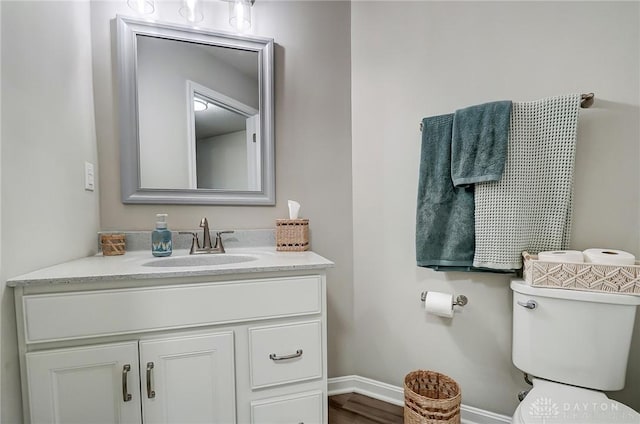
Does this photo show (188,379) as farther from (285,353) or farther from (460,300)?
(460,300)

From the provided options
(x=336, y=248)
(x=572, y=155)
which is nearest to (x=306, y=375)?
(x=336, y=248)

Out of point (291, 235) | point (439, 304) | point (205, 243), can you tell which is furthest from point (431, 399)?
point (205, 243)

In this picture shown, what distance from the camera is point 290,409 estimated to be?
3.31 ft

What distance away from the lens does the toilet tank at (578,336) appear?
0.89 m

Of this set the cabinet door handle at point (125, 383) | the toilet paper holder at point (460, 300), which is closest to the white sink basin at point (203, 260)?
the cabinet door handle at point (125, 383)

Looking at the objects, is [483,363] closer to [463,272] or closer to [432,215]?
[463,272]

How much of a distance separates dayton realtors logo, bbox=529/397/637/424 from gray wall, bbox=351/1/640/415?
0.37m

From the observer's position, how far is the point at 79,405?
815 millimetres

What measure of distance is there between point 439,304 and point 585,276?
512 mm

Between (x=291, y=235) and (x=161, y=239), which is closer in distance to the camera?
(x=161, y=239)

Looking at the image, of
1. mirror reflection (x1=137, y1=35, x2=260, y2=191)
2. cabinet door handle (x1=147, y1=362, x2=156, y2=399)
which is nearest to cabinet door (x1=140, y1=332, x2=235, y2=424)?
cabinet door handle (x1=147, y1=362, x2=156, y2=399)

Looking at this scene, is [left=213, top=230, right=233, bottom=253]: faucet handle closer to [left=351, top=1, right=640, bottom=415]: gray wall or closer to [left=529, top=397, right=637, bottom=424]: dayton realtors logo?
[left=351, top=1, right=640, bottom=415]: gray wall

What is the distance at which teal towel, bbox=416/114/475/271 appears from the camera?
3.87 feet

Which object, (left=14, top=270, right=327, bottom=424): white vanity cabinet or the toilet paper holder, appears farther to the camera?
the toilet paper holder
